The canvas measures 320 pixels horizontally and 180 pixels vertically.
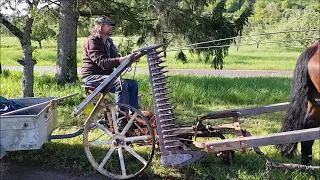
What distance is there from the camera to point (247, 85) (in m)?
11.1

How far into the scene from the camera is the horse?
4328 mm

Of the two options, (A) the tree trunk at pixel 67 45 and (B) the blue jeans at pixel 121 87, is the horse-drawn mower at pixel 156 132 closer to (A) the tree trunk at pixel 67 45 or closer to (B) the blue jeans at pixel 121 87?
(B) the blue jeans at pixel 121 87

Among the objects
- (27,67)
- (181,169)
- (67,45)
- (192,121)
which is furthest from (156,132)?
(67,45)

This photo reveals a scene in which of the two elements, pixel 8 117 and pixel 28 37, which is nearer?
pixel 8 117

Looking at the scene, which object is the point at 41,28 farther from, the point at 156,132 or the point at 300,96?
the point at 300,96

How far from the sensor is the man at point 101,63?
4928mm

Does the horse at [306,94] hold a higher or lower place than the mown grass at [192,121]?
higher

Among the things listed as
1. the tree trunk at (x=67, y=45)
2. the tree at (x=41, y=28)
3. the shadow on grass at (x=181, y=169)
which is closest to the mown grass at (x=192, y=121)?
the shadow on grass at (x=181, y=169)

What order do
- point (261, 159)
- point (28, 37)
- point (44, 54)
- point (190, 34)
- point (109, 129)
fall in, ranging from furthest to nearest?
point (44, 54) < point (190, 34) < point (28, 37) < point (261, 159) < point (109, 129)

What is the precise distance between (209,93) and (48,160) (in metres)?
5.02

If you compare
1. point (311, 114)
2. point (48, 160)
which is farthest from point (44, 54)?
point (311, 114)

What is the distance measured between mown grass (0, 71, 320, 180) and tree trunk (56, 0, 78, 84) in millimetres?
393

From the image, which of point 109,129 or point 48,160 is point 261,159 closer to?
point 109,129

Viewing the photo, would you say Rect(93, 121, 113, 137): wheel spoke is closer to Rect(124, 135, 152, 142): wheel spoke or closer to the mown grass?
Rect(124, 135, 152, 142): wheel spoke
